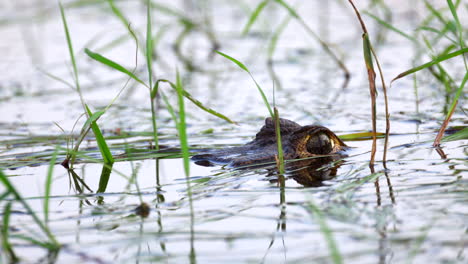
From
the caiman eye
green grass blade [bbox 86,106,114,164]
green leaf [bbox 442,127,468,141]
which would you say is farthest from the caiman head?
green grass blade [bbox 86,106,114,164]

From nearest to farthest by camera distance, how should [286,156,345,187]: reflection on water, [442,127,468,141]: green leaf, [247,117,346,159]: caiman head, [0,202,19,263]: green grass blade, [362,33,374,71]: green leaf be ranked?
[0,202,19,263]: green grass blade
[362,33,374,71]: green leaf
[286,156,345,187]: reflection on water
[442,127,468,141]: green leaf
[247,117,346,159]: caiman head

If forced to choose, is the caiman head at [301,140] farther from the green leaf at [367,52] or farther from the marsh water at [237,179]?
the green leaf at [367,52]

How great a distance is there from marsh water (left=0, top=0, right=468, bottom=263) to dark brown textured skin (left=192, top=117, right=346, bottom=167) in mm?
81

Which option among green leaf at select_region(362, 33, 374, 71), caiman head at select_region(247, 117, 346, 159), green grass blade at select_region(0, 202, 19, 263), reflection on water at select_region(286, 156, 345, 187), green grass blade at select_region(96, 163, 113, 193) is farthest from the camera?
caiman head at select_region(247, 117, 346, 159)

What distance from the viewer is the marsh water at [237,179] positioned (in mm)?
1966

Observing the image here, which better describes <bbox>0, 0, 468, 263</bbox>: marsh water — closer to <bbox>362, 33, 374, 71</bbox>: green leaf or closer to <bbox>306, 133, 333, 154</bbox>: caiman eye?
<bbox>306, 133, 333, 154</bbox>: caiman eye

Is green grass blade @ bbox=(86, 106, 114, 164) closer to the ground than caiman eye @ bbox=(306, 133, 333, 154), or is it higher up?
higher up

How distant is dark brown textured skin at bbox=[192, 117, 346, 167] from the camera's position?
300cm

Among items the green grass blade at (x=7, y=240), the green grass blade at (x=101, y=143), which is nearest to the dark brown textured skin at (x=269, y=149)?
the green grass blade at (x=101, y=143)

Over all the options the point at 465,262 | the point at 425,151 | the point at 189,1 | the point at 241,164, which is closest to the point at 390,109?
the point at 425,151

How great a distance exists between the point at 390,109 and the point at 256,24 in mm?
5147

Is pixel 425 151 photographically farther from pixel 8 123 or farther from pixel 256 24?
pixel 256 24

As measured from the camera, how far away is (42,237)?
214 centimetres

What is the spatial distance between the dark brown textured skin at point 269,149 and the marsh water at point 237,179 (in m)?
0.08
